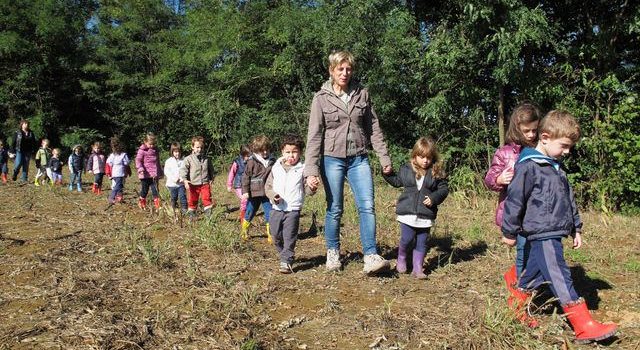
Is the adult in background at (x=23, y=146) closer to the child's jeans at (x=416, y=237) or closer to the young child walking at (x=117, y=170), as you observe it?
the young child walking at (x=117, y=170)

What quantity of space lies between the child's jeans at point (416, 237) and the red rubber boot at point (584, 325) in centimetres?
155

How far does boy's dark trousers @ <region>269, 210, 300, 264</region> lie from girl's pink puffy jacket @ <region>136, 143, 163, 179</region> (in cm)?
468

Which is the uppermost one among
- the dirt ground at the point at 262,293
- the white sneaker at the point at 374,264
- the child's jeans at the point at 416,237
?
the child's jeans at the point at 416,237

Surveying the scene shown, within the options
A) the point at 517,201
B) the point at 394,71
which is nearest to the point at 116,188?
the point at 394,71

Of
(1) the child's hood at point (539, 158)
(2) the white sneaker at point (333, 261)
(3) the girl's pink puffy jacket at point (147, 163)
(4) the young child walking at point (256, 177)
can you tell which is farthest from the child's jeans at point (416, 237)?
(3) the girl's pink puffy jacket at point (147, 163)

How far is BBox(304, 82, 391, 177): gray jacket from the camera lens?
438cm

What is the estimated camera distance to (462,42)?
10484 millimetres

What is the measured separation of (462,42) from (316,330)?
341 inches

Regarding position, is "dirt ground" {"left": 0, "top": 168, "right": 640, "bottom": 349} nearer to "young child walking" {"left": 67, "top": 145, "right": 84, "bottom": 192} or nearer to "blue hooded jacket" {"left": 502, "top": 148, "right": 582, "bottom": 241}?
"blue hooded jacket" {"left": 502, "top": 148, "right": 582, "bottom": 241}

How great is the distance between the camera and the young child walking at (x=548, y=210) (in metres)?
3.12

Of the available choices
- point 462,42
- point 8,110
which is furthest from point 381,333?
point 8,110

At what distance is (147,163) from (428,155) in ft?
19.1

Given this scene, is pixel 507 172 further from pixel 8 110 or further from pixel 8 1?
pixel 8 1

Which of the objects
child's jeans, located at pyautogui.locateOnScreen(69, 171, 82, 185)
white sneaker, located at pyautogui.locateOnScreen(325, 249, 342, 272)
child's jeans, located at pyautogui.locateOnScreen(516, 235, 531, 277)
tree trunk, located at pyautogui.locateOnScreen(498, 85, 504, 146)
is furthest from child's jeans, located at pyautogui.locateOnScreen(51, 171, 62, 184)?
child's jeans, located at pyautogui.locateOnScreen(516, 235, 531, 277)
